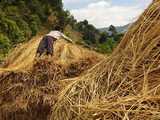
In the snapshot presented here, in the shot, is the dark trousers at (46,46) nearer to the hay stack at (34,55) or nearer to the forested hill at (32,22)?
the hay stack at (34,55)

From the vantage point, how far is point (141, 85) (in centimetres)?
301

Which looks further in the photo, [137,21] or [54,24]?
[54,24]

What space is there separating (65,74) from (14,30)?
755 inches

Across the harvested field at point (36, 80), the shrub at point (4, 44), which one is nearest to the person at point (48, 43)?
the harvested field at point (36, 80)

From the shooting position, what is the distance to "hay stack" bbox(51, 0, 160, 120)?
2828 mm

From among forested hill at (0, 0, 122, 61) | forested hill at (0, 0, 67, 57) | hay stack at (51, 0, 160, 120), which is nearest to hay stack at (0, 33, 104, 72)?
hay stack at (51, 0, 160, 120)

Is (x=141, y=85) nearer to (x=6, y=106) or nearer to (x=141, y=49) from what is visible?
(x=141, y=49)

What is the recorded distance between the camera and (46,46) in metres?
11.3

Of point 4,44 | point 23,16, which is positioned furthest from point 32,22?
point 4,44

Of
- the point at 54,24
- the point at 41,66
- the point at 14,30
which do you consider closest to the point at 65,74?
the point at 41,66

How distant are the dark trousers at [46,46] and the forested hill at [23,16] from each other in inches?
581

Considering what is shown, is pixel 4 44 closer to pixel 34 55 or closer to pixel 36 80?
pixel 34 55

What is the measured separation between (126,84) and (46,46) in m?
8.31

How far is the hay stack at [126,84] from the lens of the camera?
9.28ft
